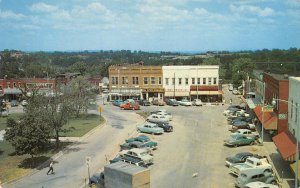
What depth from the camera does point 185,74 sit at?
84688 millimetres

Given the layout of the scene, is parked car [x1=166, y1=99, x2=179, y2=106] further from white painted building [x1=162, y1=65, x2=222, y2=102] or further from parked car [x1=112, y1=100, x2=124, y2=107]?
parked car [x1=112, y1=100, x2=124, y2=107]

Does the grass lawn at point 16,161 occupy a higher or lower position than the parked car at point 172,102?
lower

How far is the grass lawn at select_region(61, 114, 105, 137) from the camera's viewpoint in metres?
53.5

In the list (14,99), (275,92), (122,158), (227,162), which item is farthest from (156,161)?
(14,99)

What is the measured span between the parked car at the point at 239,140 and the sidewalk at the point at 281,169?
2.05 meters

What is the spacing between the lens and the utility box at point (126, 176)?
2425 centimetres

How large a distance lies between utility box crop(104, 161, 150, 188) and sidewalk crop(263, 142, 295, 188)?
12.5 metres

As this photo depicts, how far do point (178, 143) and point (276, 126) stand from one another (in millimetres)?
11041

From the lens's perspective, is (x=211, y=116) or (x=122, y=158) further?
(x=211, y=116)

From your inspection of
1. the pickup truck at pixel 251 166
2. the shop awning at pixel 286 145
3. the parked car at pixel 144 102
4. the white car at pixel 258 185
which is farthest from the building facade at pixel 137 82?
the white car at pixel 258 185

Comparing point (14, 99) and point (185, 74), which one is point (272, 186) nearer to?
point (185, 74)

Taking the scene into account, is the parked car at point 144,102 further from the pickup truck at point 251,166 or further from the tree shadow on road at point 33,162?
the pickup truck at point 251,166

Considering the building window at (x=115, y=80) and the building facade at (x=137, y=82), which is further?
the building window at (x=115, y=80)

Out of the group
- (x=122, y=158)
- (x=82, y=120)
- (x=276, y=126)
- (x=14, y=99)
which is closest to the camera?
(x=122, y=158)
